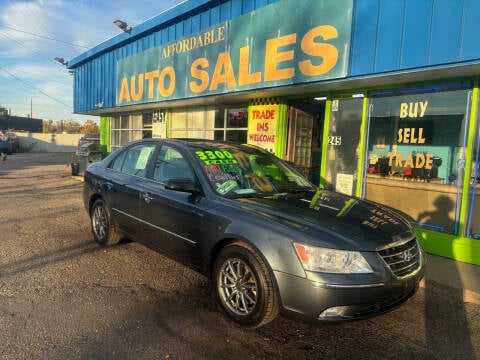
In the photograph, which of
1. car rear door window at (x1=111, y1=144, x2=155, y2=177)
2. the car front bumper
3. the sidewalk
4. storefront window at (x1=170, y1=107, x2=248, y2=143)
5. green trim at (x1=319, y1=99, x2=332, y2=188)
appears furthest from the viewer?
storefront window at (x1=170, y1=107, x2=248, y2=143)

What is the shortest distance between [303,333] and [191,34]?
8.17 metres

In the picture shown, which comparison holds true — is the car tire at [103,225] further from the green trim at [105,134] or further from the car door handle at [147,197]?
the green trim at [105,134]

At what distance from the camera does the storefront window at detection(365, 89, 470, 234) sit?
531 centimetres

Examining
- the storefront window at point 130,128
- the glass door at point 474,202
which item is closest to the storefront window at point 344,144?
the glass door at point 474,202

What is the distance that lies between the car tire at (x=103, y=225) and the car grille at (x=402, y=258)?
3.57 meters

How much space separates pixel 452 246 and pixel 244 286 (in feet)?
12.3

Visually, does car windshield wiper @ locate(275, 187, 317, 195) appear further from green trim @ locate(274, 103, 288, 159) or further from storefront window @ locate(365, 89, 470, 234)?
green trim @ locate(274, 103, 288, 159)

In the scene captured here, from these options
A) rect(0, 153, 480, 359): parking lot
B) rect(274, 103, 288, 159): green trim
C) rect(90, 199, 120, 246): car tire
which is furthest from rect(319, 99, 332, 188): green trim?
rect(90, 199, 120, 246): car tire

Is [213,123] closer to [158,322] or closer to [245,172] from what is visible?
[245,172]

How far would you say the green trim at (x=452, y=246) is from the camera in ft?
16.3

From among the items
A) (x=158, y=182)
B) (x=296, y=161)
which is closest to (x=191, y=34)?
(x=296, y=161)

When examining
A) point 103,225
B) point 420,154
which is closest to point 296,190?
point 103,225

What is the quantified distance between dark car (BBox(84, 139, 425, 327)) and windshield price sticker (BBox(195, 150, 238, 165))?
0.01 m

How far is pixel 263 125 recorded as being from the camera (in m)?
8.33
